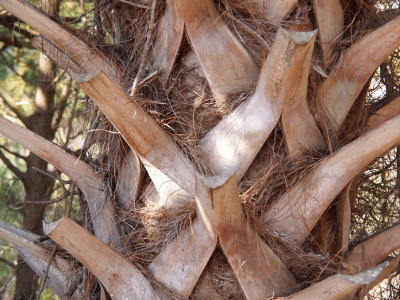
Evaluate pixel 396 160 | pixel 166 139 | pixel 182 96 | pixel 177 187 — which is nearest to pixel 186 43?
pixel 182 96

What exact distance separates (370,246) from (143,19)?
3.40ft

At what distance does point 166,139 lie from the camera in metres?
1.62

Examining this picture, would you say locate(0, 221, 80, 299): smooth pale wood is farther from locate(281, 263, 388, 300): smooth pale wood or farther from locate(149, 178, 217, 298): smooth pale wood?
locate(281, 263, 388, 300): smooth pale wood

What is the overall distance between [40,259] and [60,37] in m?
0.71

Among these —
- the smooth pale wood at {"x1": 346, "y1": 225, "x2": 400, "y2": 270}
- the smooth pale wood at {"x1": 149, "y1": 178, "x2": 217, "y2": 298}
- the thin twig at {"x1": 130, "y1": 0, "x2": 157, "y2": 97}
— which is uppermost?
the thin twig at {"x1": 130, "y1": 0, "x2": 157, "y2": 97}

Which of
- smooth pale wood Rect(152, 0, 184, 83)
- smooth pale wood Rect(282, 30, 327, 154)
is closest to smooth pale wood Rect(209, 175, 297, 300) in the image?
smooth pale wood Rect(282, 30, 327, 154)

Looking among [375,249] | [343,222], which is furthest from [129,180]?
[375,249]

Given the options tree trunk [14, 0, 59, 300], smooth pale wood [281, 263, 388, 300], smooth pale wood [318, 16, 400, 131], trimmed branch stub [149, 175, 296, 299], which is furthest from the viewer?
tree trunk [14, 0, 59, 300]

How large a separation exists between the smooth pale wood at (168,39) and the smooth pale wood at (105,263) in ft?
1.88

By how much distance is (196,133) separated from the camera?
1.67 meters

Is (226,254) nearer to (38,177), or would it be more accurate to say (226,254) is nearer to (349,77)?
(349,77)

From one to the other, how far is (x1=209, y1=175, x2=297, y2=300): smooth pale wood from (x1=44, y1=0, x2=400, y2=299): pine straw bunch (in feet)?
0.12

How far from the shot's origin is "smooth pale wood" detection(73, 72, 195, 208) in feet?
4.99

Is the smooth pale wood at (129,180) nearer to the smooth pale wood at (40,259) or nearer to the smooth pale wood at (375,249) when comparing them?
the smooth pale wood at (40,259)
